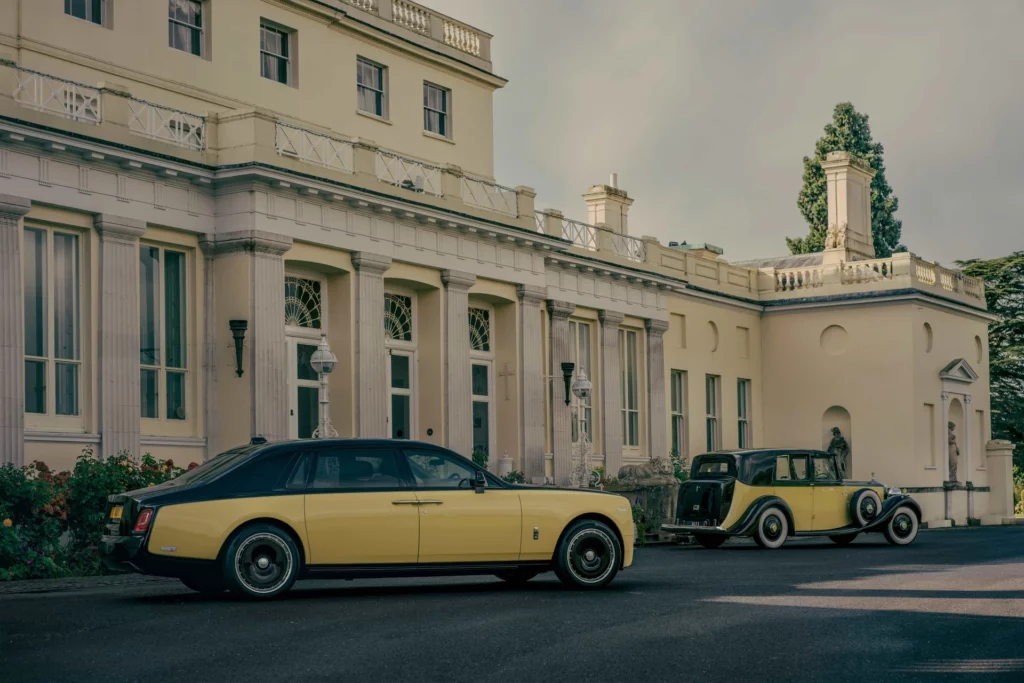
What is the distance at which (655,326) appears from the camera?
40094 millimetres

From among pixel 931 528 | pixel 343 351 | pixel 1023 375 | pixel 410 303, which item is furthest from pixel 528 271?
pixel 1023 375

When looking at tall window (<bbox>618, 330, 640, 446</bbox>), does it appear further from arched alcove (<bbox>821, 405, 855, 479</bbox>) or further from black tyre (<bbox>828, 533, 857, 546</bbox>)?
black tyre (<bbox>828, 533, 857, 546</bbox>)

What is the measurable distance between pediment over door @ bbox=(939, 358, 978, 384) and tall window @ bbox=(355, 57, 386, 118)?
23312 mm

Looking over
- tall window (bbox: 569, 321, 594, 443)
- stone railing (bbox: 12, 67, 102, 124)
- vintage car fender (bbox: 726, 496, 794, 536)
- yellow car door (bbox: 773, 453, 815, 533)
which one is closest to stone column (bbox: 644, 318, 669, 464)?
tall window (bbox: 569, 321, 594, 443)

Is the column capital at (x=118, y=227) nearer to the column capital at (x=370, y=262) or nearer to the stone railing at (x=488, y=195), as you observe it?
the column capital at (x=370, y=262)

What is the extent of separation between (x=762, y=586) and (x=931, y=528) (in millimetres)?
30296

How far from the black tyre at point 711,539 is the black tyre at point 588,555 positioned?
427 inches

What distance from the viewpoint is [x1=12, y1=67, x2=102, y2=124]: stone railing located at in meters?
22.0

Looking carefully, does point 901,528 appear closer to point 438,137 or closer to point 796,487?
point 796,487

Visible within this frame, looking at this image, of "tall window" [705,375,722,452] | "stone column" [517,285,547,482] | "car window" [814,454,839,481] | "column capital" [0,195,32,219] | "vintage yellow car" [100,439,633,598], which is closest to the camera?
"vintage yellow car" [100,439,633,598]

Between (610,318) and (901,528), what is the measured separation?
1268 cm

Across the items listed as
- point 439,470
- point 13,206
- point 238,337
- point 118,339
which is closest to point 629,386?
point 238,337

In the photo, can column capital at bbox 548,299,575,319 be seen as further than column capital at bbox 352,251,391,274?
Yes

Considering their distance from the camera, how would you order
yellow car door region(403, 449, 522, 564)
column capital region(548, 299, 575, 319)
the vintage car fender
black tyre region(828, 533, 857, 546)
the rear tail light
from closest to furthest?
the rear tail light < yellow car door region(403, 449, 522, 564) < the vintage car fender < black tyre region(828, 533, 857, 546) < column capital region(548, 299, 575, 319)
